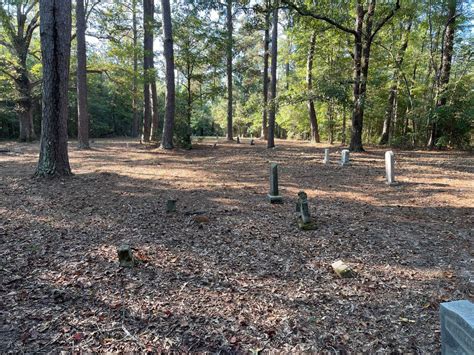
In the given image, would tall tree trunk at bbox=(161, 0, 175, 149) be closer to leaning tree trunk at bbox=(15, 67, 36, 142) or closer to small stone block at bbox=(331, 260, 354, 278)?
leaning tree trunk at bbox=(15, 67, 36, 142)

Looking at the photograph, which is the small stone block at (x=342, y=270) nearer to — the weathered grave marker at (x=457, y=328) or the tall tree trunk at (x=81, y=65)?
the weathered grave marker at (x=457, y=328)

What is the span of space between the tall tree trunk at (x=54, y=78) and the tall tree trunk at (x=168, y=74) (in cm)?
650

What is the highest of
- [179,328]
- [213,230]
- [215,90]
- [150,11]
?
[150,11]

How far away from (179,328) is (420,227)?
433 centimetres

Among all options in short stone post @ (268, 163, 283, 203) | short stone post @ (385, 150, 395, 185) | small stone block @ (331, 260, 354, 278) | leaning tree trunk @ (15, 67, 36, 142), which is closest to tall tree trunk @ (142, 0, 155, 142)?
leaning tree trunk @ (15, 67, 36, 142)

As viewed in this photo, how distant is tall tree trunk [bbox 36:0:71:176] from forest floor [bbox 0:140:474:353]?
2.39ft

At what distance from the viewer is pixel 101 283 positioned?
328cm

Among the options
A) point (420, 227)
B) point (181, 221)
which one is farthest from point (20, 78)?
point (420, 227)

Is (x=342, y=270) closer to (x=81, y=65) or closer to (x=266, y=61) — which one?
(x=81, y=65)

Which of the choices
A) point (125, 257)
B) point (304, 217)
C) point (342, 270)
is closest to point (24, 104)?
point (125, 257)

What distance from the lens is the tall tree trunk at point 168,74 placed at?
1271 centimetres

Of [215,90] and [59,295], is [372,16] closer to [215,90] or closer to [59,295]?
[215,90]

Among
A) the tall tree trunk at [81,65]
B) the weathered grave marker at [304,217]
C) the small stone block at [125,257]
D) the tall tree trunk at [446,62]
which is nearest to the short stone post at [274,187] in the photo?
the weathered grave marker at [304,217]

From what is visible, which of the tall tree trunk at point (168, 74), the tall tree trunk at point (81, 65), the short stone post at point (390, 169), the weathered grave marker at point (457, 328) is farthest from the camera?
the tall tree trunk at point (168, 74)
